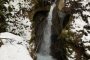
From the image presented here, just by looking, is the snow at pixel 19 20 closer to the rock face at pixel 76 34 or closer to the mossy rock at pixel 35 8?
the mossy rock at pixel 35 8

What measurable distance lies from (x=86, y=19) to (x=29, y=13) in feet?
14.9

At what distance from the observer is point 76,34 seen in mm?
6875

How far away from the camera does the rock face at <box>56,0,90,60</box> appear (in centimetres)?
632

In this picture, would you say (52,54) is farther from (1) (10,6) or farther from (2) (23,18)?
(1) (10,6)

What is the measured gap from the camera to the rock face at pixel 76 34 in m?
6.32

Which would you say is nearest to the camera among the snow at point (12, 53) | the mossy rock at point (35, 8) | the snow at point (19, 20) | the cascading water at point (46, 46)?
the snow at point (12, 53)

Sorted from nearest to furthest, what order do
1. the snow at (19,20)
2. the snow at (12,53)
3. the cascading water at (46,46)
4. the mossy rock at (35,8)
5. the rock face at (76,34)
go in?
the snow at (12,53), the rock face at (76,34), the snow at (19,20), the mossy rock at (35,8), the cascading water at (46,46)

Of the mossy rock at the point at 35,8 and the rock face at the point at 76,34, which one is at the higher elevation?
the mossy rock at the point at 35,8

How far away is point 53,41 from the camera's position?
10.6m

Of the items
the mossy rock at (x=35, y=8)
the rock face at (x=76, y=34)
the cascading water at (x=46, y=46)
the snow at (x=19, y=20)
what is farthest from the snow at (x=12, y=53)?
the cascading water at (x=46, y=46)

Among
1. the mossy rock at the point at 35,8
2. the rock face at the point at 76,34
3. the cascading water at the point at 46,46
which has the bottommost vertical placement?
the cascading water at the point at 46,46

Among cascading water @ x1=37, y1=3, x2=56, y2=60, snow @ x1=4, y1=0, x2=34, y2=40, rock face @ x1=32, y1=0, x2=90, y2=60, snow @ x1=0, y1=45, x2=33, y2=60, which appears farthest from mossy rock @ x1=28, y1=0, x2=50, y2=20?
snow @ x1=0, y1=45, x2=33, y2=60

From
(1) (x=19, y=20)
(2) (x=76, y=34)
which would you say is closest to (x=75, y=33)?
(2) (x=76, y=34)

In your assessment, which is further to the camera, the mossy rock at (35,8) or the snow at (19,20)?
the mossy rock at (35,8)
